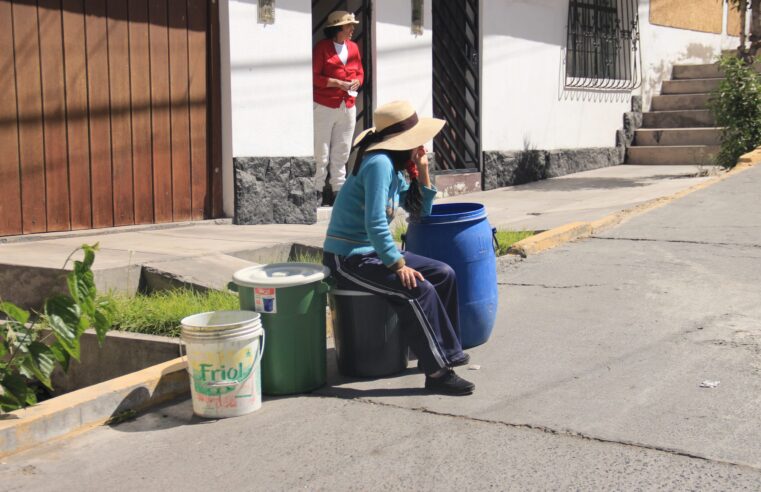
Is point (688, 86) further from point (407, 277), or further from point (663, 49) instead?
point (407, 277)

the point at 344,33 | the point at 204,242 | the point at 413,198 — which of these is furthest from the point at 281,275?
the point at 344,33

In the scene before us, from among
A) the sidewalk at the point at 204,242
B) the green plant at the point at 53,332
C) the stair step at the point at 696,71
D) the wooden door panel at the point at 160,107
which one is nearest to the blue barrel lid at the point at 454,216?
the sidewalk at the point at 204,242

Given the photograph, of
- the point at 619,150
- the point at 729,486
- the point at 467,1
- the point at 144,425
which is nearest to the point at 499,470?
the point at 729,486

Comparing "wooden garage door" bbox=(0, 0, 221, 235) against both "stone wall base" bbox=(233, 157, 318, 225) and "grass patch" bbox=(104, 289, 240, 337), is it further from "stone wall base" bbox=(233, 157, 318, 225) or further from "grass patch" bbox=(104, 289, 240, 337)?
"grass patch" bbox=(104, 289, 240, 337)

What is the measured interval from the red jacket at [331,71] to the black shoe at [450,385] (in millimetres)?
5681

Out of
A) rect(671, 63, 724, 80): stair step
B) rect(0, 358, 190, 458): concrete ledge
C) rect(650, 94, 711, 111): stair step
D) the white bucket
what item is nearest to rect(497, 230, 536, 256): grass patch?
rect(0, 358, 190, 458): concrete ledge

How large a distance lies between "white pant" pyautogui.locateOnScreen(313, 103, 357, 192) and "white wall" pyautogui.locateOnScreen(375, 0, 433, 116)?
0.98 metres

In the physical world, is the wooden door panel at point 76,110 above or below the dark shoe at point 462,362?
above

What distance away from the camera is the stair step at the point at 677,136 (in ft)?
50.2

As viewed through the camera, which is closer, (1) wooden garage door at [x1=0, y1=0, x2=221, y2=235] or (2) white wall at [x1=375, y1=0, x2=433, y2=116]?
(1) wooden garage door at [x1=0, y1=0, x2=221, y2=235]

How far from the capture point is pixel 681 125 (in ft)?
53.7

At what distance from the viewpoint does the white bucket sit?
452cm

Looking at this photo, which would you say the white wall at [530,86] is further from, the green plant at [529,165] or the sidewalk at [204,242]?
the sidewalk at [204,242]

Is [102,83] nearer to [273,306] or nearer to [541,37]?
[273,306]
